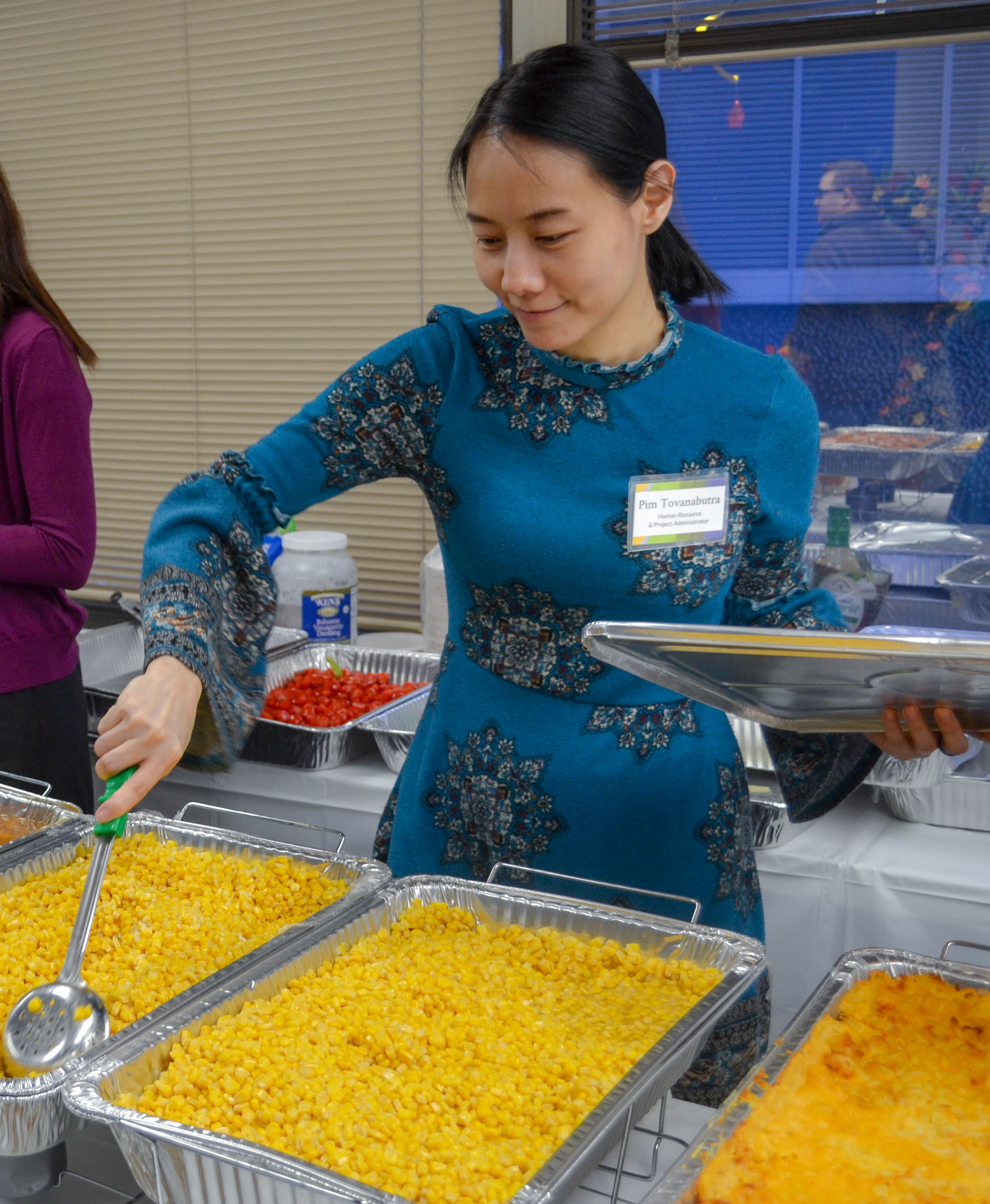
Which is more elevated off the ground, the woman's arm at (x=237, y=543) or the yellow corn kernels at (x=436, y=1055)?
the woman's arm at (x=237, y=543)

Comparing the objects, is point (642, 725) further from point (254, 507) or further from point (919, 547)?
point (919, 547)

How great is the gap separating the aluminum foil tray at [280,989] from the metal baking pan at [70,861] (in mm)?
13

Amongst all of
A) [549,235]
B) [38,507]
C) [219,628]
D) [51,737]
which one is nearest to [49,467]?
[38,507]

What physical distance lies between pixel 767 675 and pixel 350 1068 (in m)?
0.47

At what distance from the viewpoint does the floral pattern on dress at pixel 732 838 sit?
1.34 metres

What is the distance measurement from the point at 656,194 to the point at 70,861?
100 cm

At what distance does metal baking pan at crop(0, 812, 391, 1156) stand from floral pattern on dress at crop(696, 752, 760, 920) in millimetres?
370

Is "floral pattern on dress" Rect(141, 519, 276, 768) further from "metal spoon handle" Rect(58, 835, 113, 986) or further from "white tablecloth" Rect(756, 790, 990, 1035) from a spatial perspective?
"white tablecloth" Rect(756, 790, 990, 1035)

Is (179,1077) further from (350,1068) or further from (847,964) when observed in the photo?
(847,964)

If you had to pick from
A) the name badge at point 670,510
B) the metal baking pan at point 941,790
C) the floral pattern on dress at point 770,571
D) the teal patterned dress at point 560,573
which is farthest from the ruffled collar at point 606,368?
the metal baking pan at point 941,790

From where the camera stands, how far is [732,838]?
1356mm

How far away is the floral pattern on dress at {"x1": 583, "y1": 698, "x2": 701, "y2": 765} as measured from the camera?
1294mm

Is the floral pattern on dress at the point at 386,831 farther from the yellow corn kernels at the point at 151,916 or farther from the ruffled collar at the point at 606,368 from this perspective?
the ruffled collar at the point at 606,368

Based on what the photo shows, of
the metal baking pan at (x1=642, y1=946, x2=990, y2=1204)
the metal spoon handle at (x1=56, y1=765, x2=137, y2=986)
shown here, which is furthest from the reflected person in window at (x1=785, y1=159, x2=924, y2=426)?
the metal spoon handle at (x1=56, y1=765, x2=137, y2=986)
